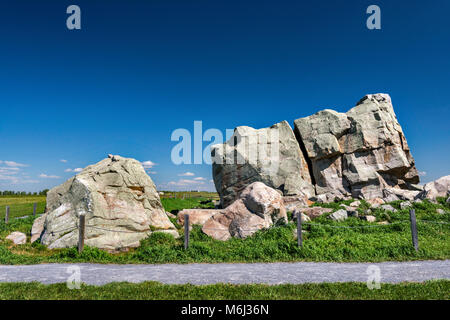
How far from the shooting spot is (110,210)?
53.8ft

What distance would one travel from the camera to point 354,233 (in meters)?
15.7

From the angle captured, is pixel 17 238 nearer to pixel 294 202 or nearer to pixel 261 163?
pixel 261 163

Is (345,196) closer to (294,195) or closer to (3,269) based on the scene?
(294,195)

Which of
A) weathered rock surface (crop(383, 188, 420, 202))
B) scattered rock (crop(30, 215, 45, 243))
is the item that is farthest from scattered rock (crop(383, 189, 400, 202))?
scattered rock (crop(30, 215, 45, 243))

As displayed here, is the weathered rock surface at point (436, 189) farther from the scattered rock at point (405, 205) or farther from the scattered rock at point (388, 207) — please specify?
the scattered rock at point (388, 207)

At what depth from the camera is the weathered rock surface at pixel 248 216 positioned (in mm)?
15828

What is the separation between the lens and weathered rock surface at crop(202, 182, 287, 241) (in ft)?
51.9

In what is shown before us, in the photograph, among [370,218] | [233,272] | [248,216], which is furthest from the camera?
[370,218]

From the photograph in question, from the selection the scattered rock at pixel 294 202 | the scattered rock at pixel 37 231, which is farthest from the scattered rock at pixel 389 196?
the scattered rock at pixel 37 231

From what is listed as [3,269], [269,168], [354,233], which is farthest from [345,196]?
[3,269]

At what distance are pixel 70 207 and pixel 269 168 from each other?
58.8 ft

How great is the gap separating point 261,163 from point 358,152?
10.4 metres

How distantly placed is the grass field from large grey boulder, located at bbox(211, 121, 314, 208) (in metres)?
11.8

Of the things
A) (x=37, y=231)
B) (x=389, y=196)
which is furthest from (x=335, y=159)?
(x=37, y=231)
